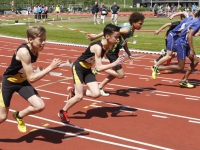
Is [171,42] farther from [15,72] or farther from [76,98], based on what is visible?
[15,72]

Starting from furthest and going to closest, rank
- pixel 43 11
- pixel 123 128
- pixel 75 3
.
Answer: pixel 75 3 → pixel 43 11 → pixel 123 128

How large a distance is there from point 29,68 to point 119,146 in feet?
6.25

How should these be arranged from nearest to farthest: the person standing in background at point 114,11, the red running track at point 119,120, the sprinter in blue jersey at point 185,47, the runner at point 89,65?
the red running track at point 119,120, the runner at point 89,65, the sprinter in blue jersey at point 185,47, the person standing in background at point 114,11

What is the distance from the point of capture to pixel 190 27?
8766mm

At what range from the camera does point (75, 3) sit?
72812 millimetres

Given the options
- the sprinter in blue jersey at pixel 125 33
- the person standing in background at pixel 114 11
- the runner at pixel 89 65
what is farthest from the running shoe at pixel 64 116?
the person standing in background at pixel 114 11

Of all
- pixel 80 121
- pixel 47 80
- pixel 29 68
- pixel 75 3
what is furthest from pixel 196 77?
pixel 75 3

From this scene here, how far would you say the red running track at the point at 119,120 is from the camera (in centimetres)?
559

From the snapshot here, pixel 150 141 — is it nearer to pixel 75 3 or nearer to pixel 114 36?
pixel 114 36

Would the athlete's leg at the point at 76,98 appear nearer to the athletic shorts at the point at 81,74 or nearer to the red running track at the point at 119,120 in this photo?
the athletic shorts at the point at 81,74

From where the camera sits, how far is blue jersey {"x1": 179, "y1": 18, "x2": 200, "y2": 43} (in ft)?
28.4

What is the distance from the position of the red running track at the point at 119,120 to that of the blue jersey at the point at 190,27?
1414 millimetres

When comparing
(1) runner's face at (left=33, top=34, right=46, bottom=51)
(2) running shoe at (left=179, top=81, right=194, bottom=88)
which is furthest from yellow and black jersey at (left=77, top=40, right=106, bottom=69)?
(2) running shoe at (left=179, top=81, right=194, bottom=88)

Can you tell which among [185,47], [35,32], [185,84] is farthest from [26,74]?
[185,84]
